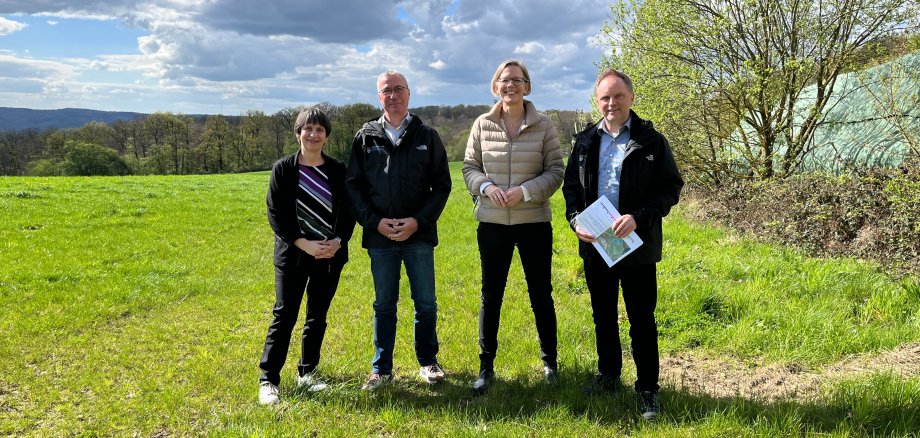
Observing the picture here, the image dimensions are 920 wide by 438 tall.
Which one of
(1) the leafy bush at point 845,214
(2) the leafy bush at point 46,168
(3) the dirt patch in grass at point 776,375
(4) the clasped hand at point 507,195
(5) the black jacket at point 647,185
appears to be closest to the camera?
(5) the black jacket at point 647,185

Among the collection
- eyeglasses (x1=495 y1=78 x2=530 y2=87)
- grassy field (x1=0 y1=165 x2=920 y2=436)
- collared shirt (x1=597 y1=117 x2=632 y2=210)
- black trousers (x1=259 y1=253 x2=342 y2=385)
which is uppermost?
eyeglasses (x1=495 y1=78 x2=530 y2=87)

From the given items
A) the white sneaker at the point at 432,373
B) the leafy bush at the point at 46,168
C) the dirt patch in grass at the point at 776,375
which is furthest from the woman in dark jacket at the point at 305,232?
the leafy bush at the point at 46,168

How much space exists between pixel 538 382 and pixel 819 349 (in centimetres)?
252

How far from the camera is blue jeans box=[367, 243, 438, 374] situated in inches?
170

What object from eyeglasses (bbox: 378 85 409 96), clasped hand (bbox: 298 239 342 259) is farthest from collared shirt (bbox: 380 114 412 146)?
clasped hand (bbox: 298 239 342 259)

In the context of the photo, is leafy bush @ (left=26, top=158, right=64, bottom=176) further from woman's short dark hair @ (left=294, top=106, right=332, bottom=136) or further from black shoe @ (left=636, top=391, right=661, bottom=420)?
black shoe @ (left=636, top=391, right=661, bottom=420)

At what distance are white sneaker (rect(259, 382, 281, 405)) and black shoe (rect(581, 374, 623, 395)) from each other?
2410 millimetres

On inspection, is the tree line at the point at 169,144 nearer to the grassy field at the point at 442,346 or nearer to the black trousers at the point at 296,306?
the grassy field at the point at 442,346

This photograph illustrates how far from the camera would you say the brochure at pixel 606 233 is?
3.59 metres

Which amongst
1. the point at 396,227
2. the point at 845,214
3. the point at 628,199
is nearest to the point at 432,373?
the point at 396,227

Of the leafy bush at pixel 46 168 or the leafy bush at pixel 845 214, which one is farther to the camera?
the leafy bush at pixel 46 168

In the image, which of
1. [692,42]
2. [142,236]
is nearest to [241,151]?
[142,236]

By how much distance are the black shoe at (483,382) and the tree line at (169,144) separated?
168 ft

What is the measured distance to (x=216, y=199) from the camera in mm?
20109
